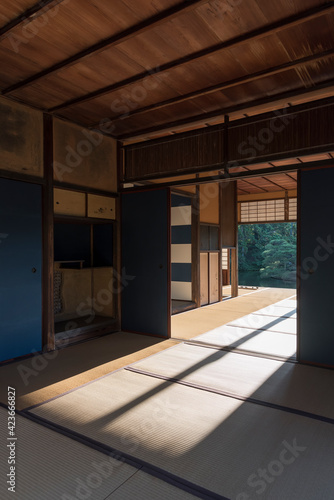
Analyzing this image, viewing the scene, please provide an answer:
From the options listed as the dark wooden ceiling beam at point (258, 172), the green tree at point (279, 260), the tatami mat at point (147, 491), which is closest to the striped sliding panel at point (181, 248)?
the dark wooden ceiling beam at point (258, 172)

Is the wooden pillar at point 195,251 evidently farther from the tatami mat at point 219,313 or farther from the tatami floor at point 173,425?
the tatami floor at point 173,425

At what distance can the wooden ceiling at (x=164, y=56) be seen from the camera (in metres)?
2.20

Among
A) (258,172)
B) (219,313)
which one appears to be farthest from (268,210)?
(258,172)

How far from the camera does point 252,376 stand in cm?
297

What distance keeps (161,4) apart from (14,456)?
2809 mm

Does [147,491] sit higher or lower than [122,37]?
lower

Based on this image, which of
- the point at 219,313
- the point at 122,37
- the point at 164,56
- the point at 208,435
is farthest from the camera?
the point at 219,313

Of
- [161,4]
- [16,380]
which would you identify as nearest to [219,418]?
[16,380]

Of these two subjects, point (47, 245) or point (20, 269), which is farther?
point (47, 245)

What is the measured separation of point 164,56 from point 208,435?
2.78 meters

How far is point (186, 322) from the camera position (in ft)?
17.2

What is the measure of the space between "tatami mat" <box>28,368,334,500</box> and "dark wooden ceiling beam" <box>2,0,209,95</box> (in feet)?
8.61

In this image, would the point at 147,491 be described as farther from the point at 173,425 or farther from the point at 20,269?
the point at 20,269

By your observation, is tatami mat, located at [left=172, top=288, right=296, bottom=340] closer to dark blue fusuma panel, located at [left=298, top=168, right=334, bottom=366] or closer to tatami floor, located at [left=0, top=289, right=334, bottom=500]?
tatami floor, located at [left=0, top=289, right=334, bottom=500]
